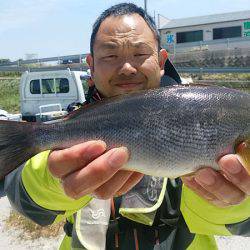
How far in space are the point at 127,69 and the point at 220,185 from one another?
0.98 meters

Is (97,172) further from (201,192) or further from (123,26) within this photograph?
Answer: (123,26)

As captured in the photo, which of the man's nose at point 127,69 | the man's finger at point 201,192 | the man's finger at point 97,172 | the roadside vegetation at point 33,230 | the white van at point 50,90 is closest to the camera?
the man's finger at point 97,172

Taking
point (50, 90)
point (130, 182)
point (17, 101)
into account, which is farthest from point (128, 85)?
point (17, 101)

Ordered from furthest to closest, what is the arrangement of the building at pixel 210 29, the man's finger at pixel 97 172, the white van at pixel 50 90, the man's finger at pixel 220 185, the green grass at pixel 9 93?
the building at pixel 210 29
the green grass at pixel 9 93
the white van at pixel 50 90
the man's finger at pixel 220 185
the man's finger at pixel 97 172

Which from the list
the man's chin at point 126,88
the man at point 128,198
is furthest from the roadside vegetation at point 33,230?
the man's chin at point 126,88

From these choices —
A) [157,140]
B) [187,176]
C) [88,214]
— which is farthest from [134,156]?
[88,214]

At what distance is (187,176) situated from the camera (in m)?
2.58

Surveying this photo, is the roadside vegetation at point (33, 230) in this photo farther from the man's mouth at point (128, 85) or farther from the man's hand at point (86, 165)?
the man's hand at point (86, 165)

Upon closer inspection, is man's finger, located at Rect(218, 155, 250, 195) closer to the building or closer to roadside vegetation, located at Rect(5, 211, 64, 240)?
roadside vegetation, located at Rect(5, 211, 64, 240)

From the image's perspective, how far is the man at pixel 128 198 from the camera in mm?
2764

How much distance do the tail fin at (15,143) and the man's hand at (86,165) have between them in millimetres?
141

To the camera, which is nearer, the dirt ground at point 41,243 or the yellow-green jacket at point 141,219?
the yellow-green jacket at point 141,219

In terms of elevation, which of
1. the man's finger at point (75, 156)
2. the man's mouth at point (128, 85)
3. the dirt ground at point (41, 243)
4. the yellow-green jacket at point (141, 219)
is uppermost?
the man's mouth at point (128, 85)

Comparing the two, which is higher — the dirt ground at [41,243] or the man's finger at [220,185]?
the man's finger at [220,185]
